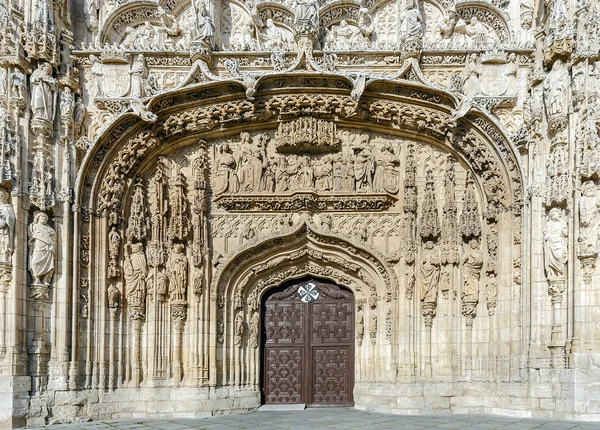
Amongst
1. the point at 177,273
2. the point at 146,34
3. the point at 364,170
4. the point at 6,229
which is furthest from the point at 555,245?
the point at 6,229

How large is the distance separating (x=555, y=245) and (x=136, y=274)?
6.24m

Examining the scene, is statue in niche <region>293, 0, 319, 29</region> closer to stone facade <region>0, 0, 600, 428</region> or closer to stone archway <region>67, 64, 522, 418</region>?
stone facade <region>0, 0, 600, 428</region>

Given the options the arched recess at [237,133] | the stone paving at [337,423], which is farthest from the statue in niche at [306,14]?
the stone paving at [337,423]

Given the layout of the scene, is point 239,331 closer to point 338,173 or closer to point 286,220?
point 286,220

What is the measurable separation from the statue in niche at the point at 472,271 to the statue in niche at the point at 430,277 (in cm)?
45

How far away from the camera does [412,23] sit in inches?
419

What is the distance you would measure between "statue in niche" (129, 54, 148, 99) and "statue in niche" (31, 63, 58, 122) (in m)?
1.15

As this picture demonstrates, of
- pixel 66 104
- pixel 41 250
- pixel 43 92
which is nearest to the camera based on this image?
pixel 41 250

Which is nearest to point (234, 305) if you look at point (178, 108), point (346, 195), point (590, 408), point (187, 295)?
point (187, 295)

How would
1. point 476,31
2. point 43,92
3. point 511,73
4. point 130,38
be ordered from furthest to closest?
point 130,38 < point 476,31 < point 511,73 < point 43,92

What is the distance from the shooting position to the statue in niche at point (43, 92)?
9938mm

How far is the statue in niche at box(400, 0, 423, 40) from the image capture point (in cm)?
1058

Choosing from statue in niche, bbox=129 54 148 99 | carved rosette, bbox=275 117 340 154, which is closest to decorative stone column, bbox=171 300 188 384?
carved rosette, bbox=275 117 340 154

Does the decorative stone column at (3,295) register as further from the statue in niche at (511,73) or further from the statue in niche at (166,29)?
the statue in niche at (511,73)
